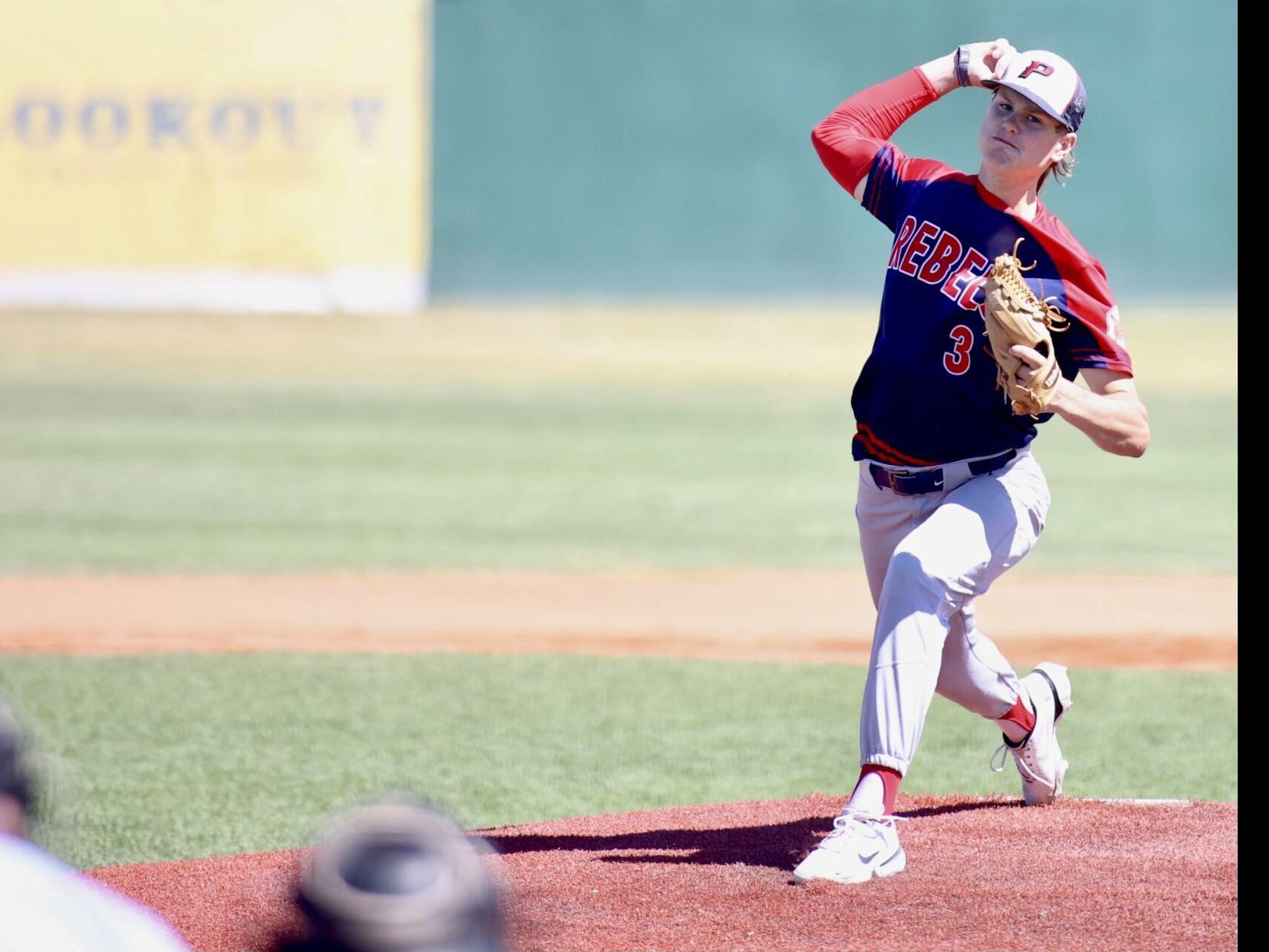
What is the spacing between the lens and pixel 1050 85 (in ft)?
11.5

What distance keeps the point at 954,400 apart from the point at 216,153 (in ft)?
56.7

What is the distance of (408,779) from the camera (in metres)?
4.95

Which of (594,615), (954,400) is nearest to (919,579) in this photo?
(954,400)

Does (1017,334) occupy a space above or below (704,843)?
above

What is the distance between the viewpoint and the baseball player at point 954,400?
3.42 meters

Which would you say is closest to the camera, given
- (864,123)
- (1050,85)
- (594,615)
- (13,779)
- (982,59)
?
(13,779)

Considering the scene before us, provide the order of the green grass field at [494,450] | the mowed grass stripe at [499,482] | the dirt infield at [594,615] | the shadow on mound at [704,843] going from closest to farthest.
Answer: the shadow on mound at [704,843]
the dirt infield at [594,615]
the mowed grass stripe at [499,482]
the green grass field at [494,450]

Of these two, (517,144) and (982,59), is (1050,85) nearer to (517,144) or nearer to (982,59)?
(982,59)

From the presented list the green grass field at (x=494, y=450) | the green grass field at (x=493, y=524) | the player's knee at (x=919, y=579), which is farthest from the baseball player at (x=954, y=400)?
the green grass field at (x=494, y=450)

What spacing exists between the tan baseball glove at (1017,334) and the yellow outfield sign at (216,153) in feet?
55.3

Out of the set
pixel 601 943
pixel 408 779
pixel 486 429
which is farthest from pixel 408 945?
pixel 486 429

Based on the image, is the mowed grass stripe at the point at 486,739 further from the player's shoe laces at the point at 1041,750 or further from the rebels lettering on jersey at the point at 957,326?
the rebels lettering on jersey at the point at 957,326

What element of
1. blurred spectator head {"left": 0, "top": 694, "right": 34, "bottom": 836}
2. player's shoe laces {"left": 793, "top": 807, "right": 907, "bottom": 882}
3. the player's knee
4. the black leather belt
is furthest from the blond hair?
blurred spectator head {"left": 0, "top": 694, "right": 34, "bottom": 836}

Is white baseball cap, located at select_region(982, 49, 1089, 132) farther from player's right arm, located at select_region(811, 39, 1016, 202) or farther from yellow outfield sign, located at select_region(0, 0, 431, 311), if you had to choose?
yellow outfield sign, located at select_region(0, 0, 431, 311)
